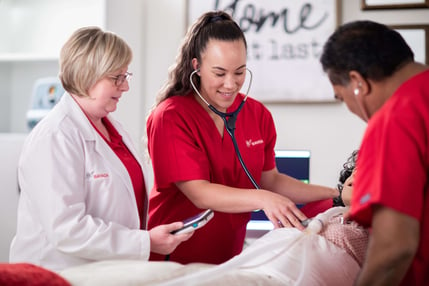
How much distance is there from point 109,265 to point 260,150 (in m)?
0.78

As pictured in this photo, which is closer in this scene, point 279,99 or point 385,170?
point 385,170

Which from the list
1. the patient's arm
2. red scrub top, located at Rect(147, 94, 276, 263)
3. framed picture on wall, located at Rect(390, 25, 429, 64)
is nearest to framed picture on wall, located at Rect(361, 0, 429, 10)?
framed picture on wall, located at Rect(390, 25, 429, 64)

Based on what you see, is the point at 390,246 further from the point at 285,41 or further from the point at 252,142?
the point at 285,41

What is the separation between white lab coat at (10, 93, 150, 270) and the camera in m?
1.31

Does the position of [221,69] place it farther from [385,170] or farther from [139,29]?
[139,29]

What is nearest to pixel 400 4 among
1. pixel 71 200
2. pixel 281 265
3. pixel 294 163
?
pixel 294 163

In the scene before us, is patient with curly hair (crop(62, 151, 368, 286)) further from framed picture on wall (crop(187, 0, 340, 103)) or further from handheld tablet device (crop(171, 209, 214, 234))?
framed picture on wall (crop(187, 0, 340, 103))

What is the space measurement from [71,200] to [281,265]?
0.48 meters

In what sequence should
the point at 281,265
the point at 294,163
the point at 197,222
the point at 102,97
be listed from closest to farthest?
the point at 281,265, the point at 197,222, the point at 102,97, the point at 294,163

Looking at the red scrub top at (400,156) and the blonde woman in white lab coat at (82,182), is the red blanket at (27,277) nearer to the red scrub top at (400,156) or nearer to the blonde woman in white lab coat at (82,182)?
the blonde woman in white lab coat at (82,182)

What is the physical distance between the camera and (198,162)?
163cm

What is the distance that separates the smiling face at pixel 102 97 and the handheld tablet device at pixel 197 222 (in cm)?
36

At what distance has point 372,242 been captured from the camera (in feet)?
3.21

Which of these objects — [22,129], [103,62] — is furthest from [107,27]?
[103,62]
